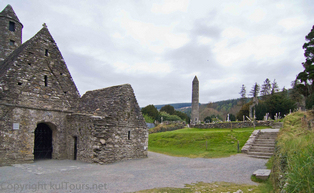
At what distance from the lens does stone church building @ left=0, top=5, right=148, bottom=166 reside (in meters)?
12.1

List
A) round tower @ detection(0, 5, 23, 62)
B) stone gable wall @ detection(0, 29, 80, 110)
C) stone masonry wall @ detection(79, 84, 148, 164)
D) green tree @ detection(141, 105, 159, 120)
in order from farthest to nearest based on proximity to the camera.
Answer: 1. green tree @ detection(141, 105, 159, 120)
2. round tower @ detection(0, 5, 23, 62)
3. stone masonry wall @ detection(79, 84, 148, 164)
4. stone gable wall @ detection(0, 29, 80, 110)

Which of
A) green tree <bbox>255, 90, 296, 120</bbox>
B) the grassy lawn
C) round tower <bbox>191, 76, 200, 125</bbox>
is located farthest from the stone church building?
green tree <bbox>255, 90, 296, 120</bbox>

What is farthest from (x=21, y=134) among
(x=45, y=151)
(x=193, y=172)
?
(x=193, y=172)

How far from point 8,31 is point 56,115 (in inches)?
432

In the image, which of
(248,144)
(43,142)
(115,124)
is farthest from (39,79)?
(248,144)

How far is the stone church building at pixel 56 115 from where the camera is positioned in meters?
12.1

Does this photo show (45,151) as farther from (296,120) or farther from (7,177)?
(296,120)

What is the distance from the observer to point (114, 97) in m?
14.5

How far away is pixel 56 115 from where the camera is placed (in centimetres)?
1415

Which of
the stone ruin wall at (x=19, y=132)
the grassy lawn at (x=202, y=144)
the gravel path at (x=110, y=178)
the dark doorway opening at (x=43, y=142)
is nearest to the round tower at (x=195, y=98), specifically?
the grassy lawn at (x=202, y=144)

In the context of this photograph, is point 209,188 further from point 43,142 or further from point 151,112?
point 151,112

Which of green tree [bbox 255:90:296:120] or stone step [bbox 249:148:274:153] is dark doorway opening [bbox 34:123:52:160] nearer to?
stone step [bbox 249:148:274:153]

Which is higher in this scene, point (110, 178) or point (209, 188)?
point (209, 188)

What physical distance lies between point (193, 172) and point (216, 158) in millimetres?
4676
